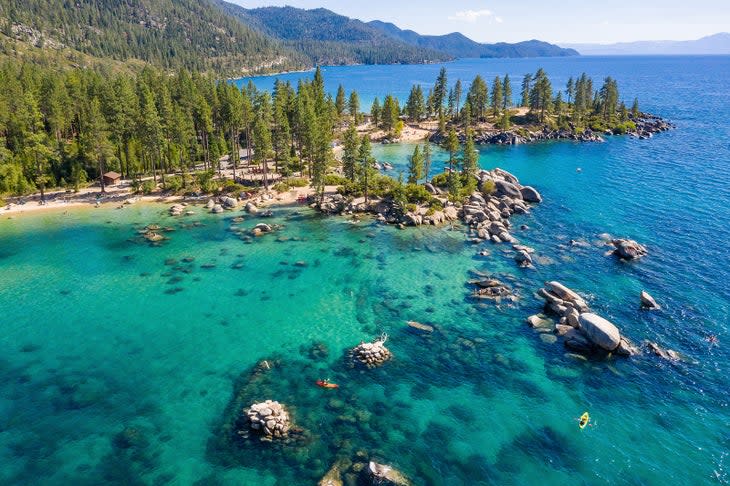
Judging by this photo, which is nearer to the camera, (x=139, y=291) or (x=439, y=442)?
(x=439, y=442)

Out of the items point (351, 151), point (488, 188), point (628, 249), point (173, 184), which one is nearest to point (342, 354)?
point (628, 249)

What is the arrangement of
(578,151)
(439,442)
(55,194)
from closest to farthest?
1. (439,442)
2. (55,194)
3. (578,151)

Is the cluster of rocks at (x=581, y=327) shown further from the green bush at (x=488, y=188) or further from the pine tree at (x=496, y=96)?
the pine tree at (x=496, y=96)

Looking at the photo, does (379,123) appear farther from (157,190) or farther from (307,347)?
(307,347)

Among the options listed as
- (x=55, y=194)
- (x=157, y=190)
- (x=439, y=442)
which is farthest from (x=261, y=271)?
(x=55, y=194)

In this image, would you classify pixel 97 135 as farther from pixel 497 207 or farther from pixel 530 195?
pixel 530 195
